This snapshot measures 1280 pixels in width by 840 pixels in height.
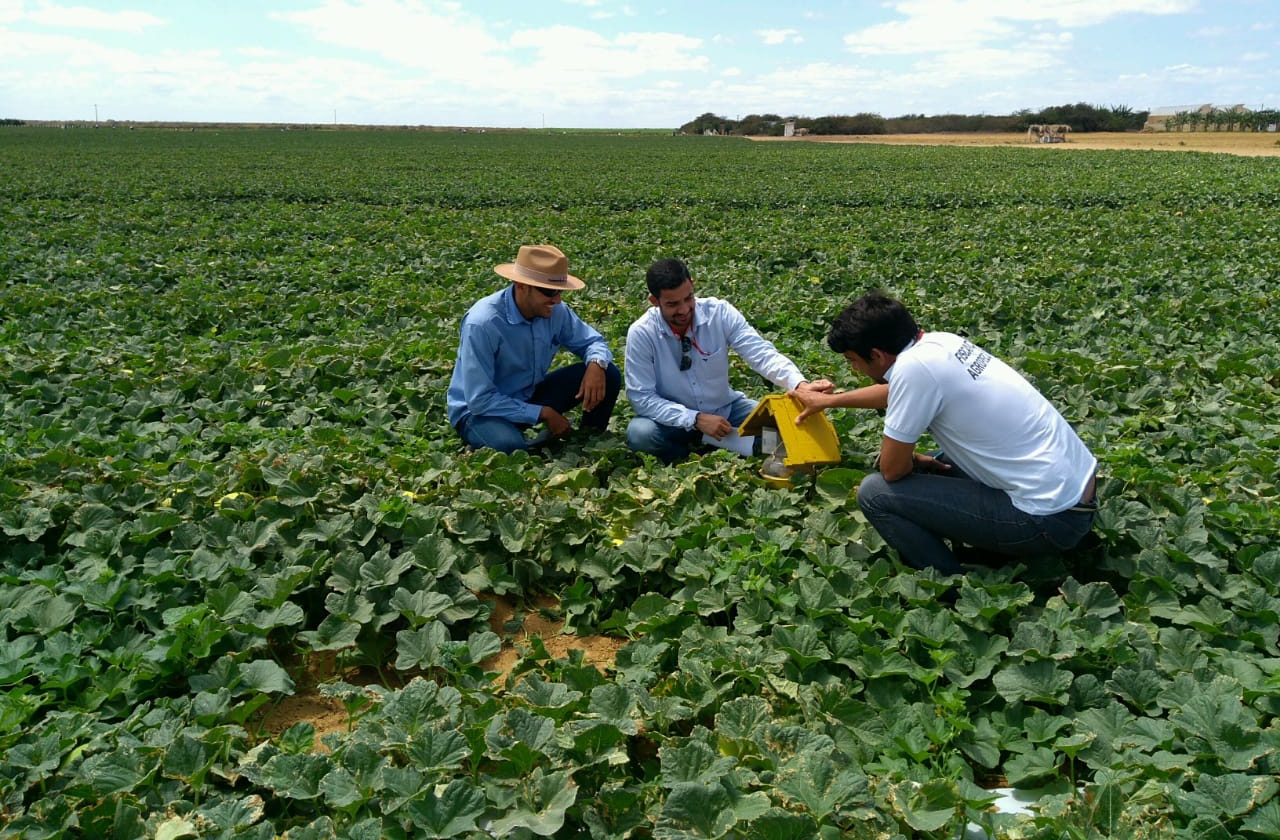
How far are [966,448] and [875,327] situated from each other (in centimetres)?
60

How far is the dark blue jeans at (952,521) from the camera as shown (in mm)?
3439

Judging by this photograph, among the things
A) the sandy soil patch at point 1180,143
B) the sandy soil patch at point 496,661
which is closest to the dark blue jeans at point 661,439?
the sandy soil patch at point 496,661

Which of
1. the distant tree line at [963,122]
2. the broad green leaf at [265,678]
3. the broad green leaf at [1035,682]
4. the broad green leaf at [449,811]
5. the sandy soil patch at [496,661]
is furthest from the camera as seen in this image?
the distant tree line at [963,122]

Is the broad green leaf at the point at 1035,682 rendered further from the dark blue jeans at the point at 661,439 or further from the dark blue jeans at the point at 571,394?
the dark blue jeans at the point at 571,394

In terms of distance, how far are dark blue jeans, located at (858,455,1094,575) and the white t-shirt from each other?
75 mm

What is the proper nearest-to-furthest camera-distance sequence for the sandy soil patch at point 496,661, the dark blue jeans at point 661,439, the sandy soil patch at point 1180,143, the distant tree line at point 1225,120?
the sandy soil patch at point 496,661
the dark blue jeans at point 661,439
the sandy soil patch at point 1180,143
the distant tree line at point 1225,120

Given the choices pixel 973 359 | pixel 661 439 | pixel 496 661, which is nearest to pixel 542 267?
Answer: pixel 661 439

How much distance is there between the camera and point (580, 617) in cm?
→ 375

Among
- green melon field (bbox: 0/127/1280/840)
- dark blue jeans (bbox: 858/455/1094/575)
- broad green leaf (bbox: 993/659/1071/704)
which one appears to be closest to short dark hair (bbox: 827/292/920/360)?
dark blue jeans (bbox: 858/455/1094/575)

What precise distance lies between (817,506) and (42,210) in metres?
18.6

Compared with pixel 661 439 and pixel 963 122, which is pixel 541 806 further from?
pixel 963 122

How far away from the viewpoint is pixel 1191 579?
3.38 m

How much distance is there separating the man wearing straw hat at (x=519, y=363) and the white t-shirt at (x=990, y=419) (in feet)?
7.55

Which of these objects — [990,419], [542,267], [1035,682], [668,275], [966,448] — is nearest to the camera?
[1035,682]
